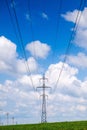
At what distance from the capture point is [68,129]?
35000 millimetres

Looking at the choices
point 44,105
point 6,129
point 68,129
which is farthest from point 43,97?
point 68,129

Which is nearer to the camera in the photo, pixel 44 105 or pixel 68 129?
pixel 68 129

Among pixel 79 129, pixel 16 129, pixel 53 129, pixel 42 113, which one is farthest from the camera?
pixel 42 113

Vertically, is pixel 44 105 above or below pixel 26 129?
above

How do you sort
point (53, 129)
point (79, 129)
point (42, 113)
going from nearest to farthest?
point (79, 129) < point (53, 129) < point (42, 113)

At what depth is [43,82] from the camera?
6094cm

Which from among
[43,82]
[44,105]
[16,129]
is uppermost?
[43,82]

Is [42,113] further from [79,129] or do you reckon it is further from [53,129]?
[79,129]

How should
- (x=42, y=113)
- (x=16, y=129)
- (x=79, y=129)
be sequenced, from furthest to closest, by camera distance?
(x=42, y=113), (x=16, y=129), (x=79, y=129)

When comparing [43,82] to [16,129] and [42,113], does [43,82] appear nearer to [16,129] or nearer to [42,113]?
[42,113]

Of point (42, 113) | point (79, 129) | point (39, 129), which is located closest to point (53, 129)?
point (39, 129)

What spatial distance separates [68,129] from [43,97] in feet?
82.9

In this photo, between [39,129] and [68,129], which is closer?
[68,129]

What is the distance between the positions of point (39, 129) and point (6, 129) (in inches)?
207
